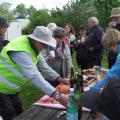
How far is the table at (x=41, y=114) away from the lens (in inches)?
125

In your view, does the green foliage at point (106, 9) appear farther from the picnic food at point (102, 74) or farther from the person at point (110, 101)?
the person at point (110, 101)

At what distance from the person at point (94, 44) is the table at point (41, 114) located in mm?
3831

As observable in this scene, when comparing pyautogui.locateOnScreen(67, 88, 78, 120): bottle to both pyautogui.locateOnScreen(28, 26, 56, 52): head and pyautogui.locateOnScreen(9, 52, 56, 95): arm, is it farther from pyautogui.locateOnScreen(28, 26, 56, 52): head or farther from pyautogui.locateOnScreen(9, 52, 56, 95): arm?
pyautogui.locateOnScreen(28, 26, 56, 52): head

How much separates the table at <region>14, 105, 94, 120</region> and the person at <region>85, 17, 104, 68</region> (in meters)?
3.83

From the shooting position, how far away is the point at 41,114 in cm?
330

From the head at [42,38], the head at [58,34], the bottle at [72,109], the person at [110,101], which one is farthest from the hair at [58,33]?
the person at [110,101]

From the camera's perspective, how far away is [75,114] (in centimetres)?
299

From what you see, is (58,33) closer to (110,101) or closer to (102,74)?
(102,74)

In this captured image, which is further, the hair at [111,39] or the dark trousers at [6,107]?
the hair at [111,39]

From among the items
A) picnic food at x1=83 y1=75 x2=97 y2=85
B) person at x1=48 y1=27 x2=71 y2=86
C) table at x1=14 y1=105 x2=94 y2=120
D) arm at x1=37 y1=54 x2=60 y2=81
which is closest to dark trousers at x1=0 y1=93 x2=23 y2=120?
table at x1=14 y1=105 x2=94 y2=120

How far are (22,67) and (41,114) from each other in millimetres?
448

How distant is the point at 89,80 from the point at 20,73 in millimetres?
1394

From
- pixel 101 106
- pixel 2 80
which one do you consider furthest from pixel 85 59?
pixel 101 106

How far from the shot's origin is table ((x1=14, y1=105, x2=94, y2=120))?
3184 mm
